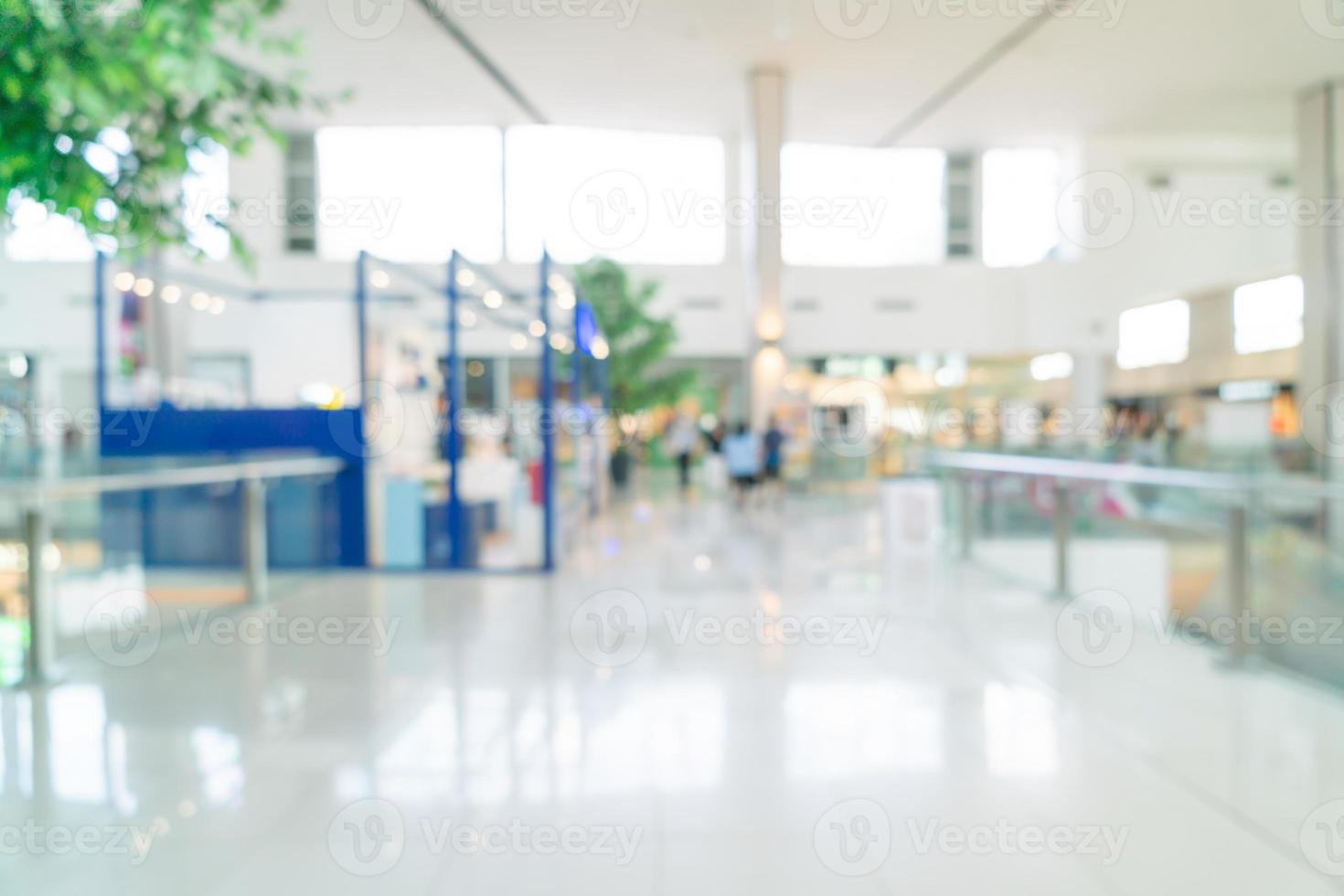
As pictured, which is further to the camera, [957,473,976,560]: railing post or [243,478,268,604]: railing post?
[957,473,976,560]: railing post

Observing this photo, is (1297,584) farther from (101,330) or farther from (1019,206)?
(1019,206)

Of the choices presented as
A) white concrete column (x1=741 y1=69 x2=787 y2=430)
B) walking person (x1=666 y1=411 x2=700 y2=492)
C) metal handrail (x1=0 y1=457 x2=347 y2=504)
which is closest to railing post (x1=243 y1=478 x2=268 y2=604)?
metal handrail (x1=0 y1=457 x2=347 y2=504)

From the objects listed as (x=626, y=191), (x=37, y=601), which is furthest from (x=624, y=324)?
(x=37, y=601)

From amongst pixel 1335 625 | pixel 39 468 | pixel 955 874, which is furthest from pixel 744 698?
pixel 39 468

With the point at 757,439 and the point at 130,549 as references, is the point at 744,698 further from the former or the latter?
the point at 757,439

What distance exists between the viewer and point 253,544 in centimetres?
676

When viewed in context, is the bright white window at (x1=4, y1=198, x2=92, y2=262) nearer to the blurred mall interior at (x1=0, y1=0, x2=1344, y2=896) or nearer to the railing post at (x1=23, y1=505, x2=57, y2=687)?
the blurred mall interior at (x1=0, y1=0, x2=1344, y2=896)

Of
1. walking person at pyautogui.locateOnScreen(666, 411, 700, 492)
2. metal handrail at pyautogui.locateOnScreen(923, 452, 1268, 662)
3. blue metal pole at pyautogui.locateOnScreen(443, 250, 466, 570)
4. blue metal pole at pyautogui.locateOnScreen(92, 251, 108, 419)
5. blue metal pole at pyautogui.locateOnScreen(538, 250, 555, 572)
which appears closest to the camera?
metal handrail at pyautogui.locateOnScreen(923, 452, 1268, 662)

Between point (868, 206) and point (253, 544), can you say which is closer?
point (253, 544)

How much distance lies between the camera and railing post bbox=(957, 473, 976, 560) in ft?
27.9

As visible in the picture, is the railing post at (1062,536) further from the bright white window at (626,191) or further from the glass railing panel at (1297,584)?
the bright white window at (626,191)

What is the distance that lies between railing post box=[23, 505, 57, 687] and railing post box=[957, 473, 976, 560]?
7022mm

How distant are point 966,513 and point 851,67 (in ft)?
35.2

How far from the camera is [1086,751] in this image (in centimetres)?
351
